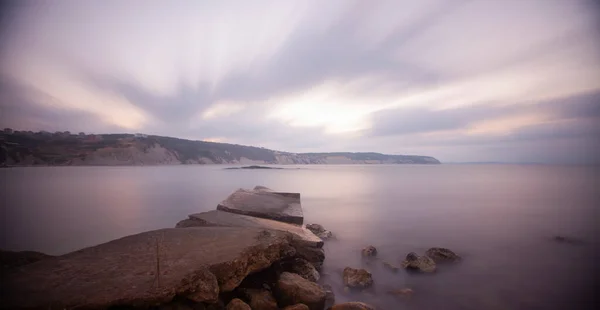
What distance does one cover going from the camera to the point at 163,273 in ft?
11.3

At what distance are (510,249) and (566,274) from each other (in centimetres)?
196

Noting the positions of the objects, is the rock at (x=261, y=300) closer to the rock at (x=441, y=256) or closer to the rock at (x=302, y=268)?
the rock at (x=302, y=268)

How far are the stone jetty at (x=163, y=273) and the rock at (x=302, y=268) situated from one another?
0.03m

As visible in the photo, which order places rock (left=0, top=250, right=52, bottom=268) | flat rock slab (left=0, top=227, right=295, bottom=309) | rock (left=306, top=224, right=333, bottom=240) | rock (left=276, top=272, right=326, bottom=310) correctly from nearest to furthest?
1. flat rock slab (left=0, top=227, right=295, bottom=309)
2. rock (left=0, top=250, right=52, bottom=268)
3. rock (left=276, top=272, right=326, bottom=310)
4. rock (left=306, top=224, right=333, bottom=240)

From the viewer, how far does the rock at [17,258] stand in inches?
148

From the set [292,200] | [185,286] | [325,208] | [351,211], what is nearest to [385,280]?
[185,286]

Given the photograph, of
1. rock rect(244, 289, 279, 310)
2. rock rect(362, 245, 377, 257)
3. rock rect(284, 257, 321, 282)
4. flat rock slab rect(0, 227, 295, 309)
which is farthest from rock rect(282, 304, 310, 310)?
rock rect(362, 245, 377, 257)

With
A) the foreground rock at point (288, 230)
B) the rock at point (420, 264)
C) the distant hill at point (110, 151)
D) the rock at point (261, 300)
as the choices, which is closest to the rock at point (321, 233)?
the foreground rock at point (288, 230)

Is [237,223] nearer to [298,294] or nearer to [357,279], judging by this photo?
[298,294]

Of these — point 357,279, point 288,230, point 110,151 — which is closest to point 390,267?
point 357,279

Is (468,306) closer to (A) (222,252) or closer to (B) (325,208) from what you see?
(A) (222,252)

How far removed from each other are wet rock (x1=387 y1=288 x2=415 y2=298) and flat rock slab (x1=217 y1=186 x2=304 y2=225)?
13.3 feet

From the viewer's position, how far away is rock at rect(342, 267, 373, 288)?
216 inches

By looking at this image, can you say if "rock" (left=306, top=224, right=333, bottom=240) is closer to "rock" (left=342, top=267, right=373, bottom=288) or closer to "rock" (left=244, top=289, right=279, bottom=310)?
"rock" (left=342, top=267, right=373, bottom=288)
